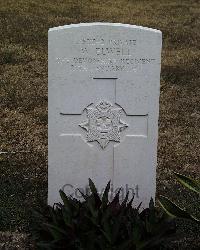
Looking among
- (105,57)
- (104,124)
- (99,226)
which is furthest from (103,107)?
(99,226)

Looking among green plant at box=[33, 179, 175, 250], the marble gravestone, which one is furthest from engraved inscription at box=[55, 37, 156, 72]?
green plant at box=[33, 179, 175, 250]

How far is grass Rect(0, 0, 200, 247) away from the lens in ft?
16.6

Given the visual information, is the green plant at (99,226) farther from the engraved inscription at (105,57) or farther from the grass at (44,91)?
the engraved inscription at (105,57)

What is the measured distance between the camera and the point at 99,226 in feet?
11.8

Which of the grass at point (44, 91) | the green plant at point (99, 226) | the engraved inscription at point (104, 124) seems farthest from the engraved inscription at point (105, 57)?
the grass at point (44, 91)

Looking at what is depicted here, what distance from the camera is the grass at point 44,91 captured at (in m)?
5.05

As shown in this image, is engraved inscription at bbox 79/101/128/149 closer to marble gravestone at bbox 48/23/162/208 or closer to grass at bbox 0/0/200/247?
marble gravestone at bbox 48/23/162/208

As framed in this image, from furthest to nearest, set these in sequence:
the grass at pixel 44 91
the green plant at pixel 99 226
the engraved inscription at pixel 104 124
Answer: the grass at pixel 44 91, the engraved inscription at pixel 104 124, the green plant at pixel 99 226

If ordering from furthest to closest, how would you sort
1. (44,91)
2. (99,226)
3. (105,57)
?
(44,91) → (105,57) → (99,226)

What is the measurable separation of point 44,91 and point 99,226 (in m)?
4.20

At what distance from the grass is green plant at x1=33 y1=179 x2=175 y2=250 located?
14.7 inches

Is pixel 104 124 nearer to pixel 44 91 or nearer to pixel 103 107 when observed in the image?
pixel 103 107

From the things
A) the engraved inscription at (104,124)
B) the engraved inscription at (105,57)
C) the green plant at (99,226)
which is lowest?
the green plant at (99,226)

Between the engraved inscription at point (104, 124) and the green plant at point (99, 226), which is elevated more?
the engraved inscription at point (104, 124)
